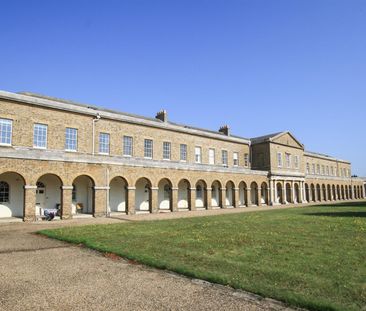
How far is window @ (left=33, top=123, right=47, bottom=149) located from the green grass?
1111 centimetres

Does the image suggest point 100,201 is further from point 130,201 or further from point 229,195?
point 229,195

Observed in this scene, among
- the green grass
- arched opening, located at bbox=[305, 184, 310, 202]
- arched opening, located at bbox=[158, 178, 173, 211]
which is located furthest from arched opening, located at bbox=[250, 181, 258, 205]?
the green grass

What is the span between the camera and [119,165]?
23.3 m

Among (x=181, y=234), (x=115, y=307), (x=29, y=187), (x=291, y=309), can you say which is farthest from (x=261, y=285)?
(x=29, y=187)

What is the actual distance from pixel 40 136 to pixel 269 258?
19771mm

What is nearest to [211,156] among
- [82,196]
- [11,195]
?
[82,196]

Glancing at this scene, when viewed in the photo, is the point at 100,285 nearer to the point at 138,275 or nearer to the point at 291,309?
the point at 138,275

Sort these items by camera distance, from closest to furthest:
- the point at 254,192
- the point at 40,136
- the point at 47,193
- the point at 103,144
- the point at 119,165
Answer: the point at 47,193, the point at 40,136, the point at 119,165, the point at 103,144, the point at 254,192

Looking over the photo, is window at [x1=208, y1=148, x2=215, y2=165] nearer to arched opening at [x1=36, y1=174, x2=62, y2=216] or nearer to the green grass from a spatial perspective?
arched opening at [x1=36, y1=174, x2=62, y2=216]

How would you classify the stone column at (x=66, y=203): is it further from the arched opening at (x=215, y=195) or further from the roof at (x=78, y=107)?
the arched opening at (x=215, y=195)

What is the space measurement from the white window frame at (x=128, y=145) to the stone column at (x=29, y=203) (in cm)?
990

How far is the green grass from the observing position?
5.32m

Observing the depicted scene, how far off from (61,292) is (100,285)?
2.35 ft

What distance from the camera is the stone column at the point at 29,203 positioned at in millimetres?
18453
